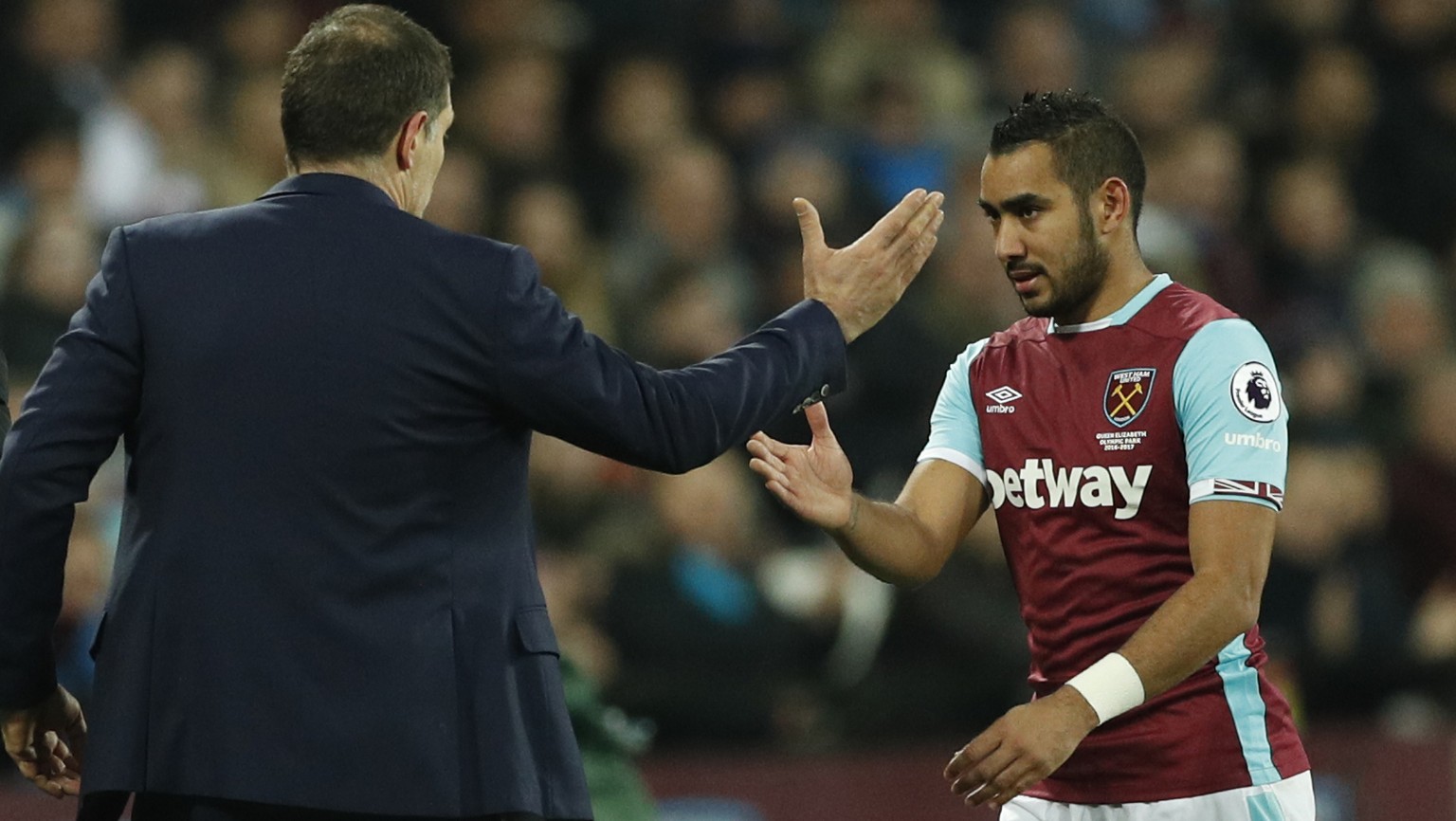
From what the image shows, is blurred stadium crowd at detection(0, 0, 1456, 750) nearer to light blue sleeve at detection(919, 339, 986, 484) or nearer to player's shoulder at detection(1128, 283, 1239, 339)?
light blue sleeve at detection(919, 339, 986, 484)

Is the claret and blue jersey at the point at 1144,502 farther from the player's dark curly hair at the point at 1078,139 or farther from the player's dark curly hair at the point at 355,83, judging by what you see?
the player's dark curly hair at the point at 355,83

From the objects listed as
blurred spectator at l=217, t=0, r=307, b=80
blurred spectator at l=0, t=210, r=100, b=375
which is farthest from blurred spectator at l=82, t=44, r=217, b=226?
blurred spectator at l=0, t=210, r=100, b=375

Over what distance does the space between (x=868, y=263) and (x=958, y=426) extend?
0.63 m

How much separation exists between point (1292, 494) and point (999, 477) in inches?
162

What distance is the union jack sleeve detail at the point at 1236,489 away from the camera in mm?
3879

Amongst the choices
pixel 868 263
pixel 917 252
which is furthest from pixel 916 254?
pixel 868 263

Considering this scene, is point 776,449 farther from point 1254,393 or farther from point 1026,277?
point 1254,393

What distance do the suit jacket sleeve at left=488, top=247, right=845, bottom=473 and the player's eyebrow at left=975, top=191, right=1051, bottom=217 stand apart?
0.65 metres

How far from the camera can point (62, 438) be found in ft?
10.8

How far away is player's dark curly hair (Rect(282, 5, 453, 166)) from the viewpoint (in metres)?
3.44

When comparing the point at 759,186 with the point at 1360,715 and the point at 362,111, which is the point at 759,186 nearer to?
the point at 1360,715

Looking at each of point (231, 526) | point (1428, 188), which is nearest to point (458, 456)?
point (231, 526)

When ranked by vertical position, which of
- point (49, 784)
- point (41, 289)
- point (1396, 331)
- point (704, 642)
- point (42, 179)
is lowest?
point (49, 784)

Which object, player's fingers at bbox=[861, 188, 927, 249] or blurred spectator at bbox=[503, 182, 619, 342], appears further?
blurred spectator at bbox=[503, 182, 619, 342]
